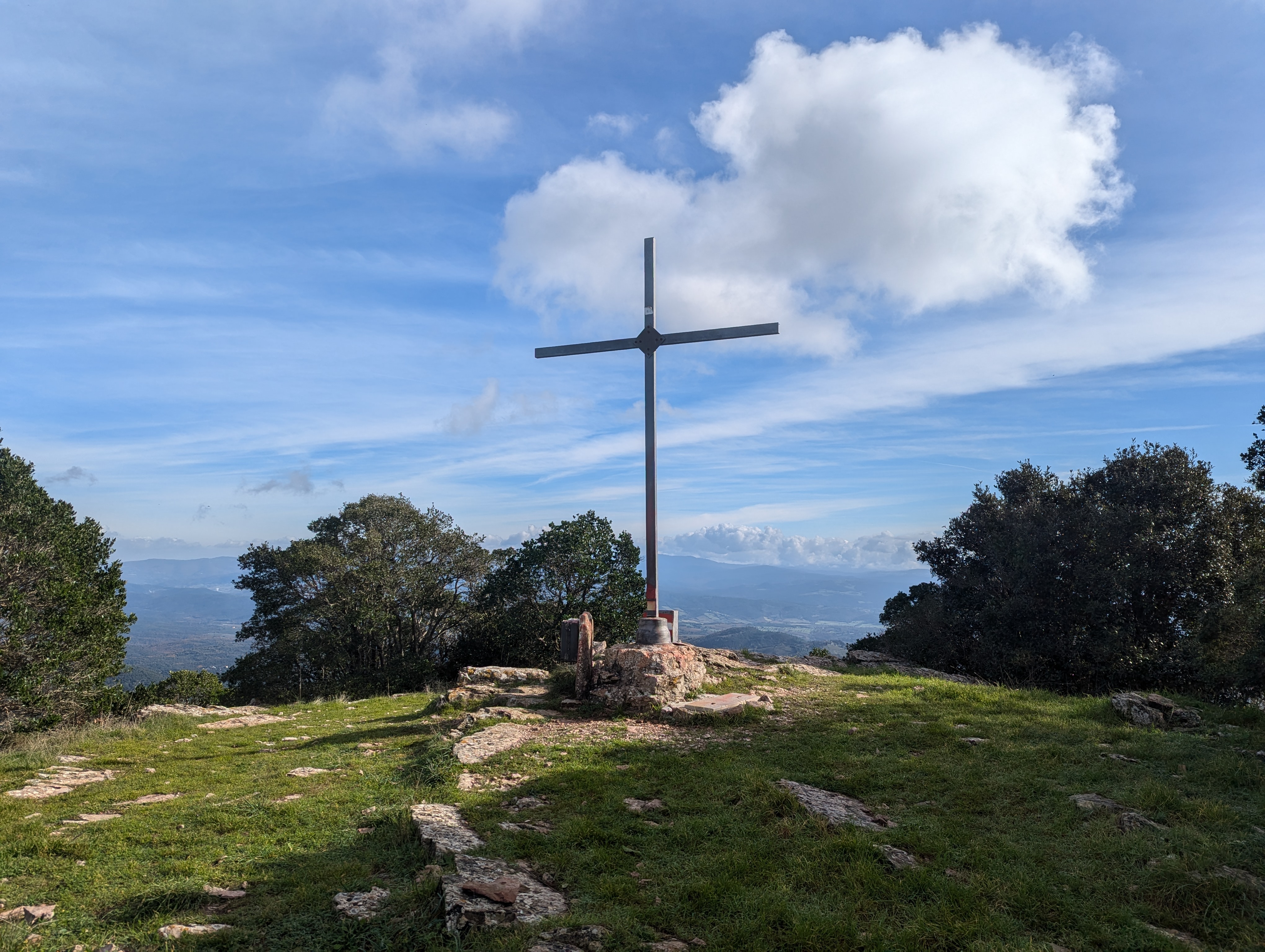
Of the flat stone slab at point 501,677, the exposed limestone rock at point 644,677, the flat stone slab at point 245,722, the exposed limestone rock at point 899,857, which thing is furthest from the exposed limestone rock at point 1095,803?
the flat stone slab at point 245,722

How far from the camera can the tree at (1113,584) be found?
22.2 meters

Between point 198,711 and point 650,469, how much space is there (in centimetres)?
1483

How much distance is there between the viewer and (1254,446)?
16.7m

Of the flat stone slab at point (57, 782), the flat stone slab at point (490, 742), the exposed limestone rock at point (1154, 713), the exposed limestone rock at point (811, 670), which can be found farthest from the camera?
the exposed limestone rock at point (811, 670)

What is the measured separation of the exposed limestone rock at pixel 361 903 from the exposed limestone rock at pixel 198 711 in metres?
14.6

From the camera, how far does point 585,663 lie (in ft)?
50.8

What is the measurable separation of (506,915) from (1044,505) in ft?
99.7

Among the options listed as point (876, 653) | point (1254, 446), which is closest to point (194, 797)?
point (1254, 446)

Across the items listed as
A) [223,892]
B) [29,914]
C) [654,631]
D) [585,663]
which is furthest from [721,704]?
[29,914]

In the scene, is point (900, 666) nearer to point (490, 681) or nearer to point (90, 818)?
point (490, 681)

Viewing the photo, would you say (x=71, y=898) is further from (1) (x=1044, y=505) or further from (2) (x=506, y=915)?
(1) (x=1044, y=505)

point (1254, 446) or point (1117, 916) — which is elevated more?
point (1254, 446)

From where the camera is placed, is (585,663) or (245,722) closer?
(585,663)

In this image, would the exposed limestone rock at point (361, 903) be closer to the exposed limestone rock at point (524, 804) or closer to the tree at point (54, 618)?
the exposed limestone rock at point (524, 804)
